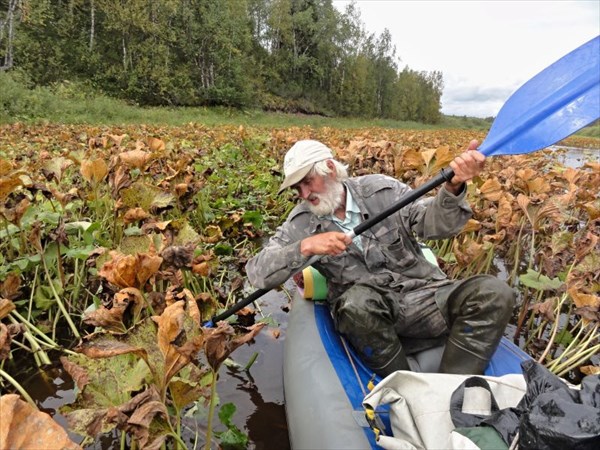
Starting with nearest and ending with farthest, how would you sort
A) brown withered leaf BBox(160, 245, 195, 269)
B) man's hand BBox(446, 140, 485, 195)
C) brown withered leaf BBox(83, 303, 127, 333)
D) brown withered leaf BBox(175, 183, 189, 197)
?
1. brown withered leaf BBox(83, 303, 127, 333)
2. brown withered leaf BBox(160, 245, 195, 269)
3. man's hand BBox(446, 140, 485, 195)
4. brown withered leaf BBox(175, 183, 189, 197)

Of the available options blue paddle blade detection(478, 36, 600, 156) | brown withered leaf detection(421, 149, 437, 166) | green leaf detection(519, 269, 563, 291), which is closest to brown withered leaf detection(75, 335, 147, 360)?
blue paddle blade detection(478, 36, 600, 156)

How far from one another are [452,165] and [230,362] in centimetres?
154

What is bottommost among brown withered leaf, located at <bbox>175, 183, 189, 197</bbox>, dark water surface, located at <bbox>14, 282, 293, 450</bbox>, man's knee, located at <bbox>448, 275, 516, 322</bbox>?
dark water surface, located at <bbox>14, 282, 293, 450</bbox>

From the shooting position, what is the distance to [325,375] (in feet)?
6.06

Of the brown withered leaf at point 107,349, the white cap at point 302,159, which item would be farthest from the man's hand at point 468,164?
the brown withered leaf at point 107,349

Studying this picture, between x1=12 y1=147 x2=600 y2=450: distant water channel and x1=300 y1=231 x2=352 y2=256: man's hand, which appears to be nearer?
x1=300 y1=231 x2=352 y2=256: man's hand

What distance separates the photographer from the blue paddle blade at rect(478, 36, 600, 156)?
1.81m

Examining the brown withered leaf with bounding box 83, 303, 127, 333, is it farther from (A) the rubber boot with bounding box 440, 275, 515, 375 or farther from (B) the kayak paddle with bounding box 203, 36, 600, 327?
(A) the rubber boot with bounding box 440, 275, 515, 375

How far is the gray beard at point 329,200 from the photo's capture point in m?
2.27

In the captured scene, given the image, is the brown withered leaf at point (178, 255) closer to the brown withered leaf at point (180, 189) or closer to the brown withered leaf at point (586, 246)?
the brown withered leaf at point (180, 189)

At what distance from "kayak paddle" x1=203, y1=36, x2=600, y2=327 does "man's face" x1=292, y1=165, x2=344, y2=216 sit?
10.6 inches

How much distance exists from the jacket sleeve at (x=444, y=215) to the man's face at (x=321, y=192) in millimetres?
433

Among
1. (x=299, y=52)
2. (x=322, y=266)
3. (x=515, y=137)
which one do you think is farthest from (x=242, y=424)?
(x=299, y=52)

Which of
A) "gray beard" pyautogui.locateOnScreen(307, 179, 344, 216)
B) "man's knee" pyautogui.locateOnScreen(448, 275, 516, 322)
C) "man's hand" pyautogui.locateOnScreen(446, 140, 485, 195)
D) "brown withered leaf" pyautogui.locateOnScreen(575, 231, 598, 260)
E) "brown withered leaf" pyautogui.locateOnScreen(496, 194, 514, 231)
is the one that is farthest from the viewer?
"brown withered leaf" pyautogui.locateOnScreen(496, 194, 514, 231)
